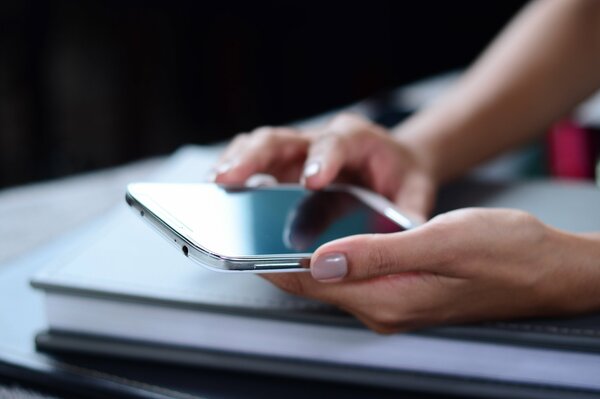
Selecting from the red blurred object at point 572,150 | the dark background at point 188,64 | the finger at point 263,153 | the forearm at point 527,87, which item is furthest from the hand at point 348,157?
the dark background at point 188,64

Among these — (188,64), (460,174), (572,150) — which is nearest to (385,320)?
(460,174)

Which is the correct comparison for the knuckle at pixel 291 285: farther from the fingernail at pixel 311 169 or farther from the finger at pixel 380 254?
the fingernail at pixel 311 169

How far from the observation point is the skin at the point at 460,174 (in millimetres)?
325

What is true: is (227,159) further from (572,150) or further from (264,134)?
(572,150)

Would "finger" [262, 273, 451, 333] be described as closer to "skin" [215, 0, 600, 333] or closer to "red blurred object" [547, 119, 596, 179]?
"skin" [215, 0, 600, 333]

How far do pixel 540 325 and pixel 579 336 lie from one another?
18mm

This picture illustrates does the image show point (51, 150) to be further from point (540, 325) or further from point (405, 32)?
point (540, 325)

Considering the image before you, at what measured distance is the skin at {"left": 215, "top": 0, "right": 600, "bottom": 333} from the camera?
0.32 m

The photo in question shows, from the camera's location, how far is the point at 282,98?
2260mm

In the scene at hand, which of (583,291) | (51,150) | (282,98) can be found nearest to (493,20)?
(282,98)

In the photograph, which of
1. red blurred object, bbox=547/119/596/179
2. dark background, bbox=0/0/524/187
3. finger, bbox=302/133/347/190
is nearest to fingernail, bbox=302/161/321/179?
finger, bbox=302/133/347/190

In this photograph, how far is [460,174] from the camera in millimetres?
628

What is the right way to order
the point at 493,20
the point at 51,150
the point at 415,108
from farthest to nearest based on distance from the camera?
the point at 493,20
the point at 51,150
the point at 415,108

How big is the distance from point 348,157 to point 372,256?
8.2 inches
